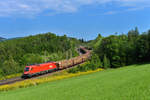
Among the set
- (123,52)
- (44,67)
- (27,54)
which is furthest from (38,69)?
(27,54)

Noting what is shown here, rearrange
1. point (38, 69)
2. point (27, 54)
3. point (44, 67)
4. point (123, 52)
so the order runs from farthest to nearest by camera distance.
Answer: point (27, 54), point (123, 52), point (44, 67), point (38, 69)

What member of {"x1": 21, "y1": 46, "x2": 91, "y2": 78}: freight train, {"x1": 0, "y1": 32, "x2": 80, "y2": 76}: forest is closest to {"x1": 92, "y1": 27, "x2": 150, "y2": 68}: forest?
{"x1": 21, "y1": 46, "x2": 91, "y2": 78}: freight train

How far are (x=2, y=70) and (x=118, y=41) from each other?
51078 mm

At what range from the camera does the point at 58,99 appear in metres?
15.1

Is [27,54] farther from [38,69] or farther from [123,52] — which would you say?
[123,52]

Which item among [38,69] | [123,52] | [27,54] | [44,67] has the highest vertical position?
[27,54]

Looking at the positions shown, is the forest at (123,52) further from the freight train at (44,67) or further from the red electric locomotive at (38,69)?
the red electric locomotive at (38,69)

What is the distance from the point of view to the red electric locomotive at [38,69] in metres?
40.2

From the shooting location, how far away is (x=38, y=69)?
4312cm

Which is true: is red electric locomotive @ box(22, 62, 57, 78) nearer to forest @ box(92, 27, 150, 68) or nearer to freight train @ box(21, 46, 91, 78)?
freight train @ box(21, 46, 91, 78)

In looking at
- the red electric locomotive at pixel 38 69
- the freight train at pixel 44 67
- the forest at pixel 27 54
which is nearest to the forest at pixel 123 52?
the freight train at pixel 44 67

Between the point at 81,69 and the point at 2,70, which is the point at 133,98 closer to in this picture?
the point at 81,69

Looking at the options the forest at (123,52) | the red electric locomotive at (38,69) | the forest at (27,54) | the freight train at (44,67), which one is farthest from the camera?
the forest at (27,54)

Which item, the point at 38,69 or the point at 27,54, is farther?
the point at 27,54
